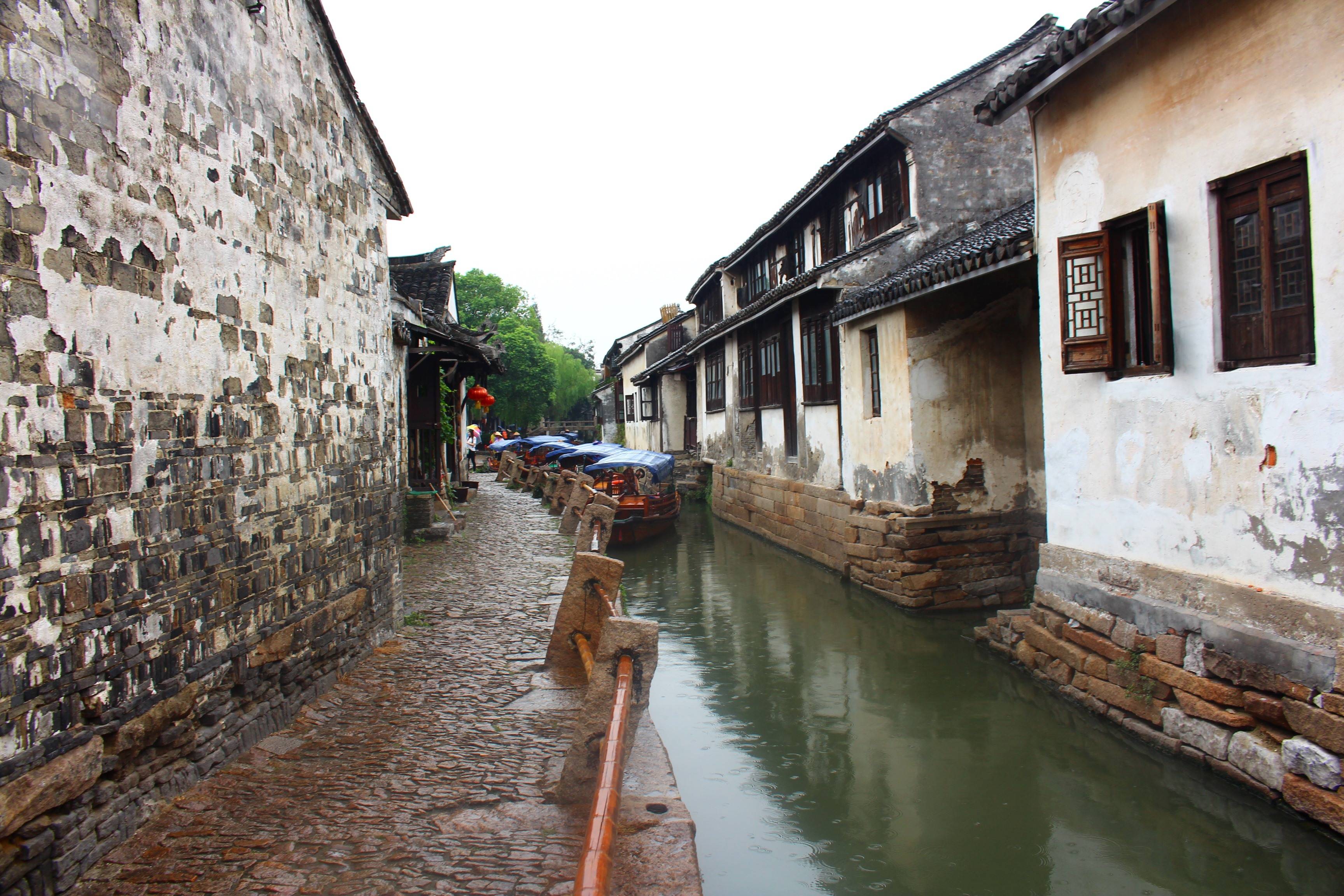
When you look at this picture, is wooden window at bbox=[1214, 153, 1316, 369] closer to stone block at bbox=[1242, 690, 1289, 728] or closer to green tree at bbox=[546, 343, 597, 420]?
stone block at bbox=[1242, 690, 1289, 728]

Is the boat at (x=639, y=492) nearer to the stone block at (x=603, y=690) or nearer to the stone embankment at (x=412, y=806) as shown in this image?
the stone embankment at (x=412, y=806)

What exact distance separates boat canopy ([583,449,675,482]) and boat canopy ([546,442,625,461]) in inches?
114

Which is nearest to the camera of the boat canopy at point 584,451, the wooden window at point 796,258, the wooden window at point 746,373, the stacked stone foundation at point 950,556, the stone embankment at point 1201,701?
the stone embankment at point 1201,701

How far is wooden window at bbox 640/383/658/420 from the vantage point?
32.9 m

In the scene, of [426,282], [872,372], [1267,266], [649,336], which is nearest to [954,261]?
[872,372]

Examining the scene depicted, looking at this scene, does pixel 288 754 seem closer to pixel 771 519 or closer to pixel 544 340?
pixel 771 519

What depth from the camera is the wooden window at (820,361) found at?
13867mm

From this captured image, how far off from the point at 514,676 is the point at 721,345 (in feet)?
50.8

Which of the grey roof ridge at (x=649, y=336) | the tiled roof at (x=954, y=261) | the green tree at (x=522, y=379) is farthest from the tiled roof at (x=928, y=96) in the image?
the green tree at (x=522, y=379)

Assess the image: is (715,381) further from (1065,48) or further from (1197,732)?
(1197,732)

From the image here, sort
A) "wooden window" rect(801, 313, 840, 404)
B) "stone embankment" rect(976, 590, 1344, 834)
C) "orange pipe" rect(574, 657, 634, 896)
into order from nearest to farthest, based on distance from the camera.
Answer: "orange pipe" rect(574, 657, 634, 896) → "stone embankment" rect(976, 590, 1344, 834) → "wooden window" rect(801, 313, 840, 404)

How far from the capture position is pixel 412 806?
440 cm

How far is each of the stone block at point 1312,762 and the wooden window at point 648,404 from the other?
2791cm

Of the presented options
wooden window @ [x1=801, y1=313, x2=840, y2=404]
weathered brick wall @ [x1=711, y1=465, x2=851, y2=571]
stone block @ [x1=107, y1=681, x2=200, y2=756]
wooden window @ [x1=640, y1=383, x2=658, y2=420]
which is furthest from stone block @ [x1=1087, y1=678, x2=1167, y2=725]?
wooden window @ [x1=640, y1=383, x2=658, y2=420]
